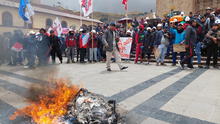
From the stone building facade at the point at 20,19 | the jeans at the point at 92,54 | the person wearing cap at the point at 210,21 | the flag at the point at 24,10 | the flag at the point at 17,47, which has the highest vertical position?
the stone building facade at the point at 20,19

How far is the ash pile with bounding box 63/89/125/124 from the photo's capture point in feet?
8.43

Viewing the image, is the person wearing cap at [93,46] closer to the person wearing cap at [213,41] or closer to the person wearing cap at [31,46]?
the person wearing cap at [31,46]

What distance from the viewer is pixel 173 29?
8.99 meters

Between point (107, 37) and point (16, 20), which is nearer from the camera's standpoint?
point (107, 37)

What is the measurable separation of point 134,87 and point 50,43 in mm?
5864

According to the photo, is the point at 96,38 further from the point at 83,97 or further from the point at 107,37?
the point at 83,97

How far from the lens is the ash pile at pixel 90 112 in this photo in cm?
257

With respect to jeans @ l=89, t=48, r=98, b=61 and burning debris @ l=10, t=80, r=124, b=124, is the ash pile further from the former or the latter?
jeans @ l=89, t=48, r=98, b=61

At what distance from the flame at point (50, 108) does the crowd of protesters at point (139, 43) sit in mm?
4153

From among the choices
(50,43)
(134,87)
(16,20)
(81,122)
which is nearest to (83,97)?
(81,122)

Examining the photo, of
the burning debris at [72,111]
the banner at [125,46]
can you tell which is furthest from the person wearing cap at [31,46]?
the burning debris at [72,111]

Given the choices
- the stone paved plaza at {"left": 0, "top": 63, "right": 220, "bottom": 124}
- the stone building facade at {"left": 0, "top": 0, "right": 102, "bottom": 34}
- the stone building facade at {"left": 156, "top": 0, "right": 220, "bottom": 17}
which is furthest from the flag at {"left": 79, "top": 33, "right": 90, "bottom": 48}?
the stone building facade at {"left": 156, "top": 0, "right": 220, "bottom": 17}

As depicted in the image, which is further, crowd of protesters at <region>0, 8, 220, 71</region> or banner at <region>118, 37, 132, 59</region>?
banner at <region>118, 37, 132, 59</region>

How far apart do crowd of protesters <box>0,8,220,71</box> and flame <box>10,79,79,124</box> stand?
415 cm
